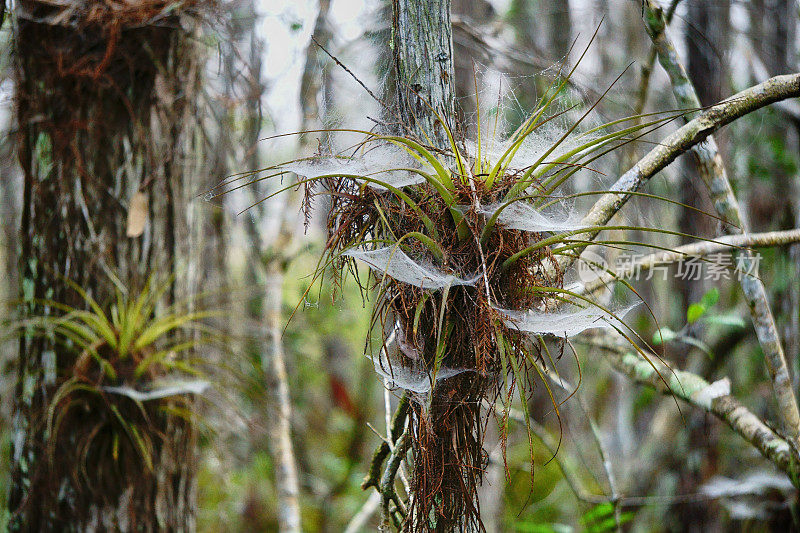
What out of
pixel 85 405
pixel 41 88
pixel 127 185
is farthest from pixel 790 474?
pixel 41 88

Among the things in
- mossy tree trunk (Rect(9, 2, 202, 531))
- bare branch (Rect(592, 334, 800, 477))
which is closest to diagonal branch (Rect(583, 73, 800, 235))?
bare branch (Rect(592, 334, 800, 477))

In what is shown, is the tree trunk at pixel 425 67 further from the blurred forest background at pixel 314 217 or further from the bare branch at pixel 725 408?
the bare branch at pixel 725 408

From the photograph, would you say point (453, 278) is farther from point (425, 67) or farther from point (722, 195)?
point (722, 195)

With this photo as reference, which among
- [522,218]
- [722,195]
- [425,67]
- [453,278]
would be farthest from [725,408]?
[425,67]

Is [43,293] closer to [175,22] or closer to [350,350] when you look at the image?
[175,22]

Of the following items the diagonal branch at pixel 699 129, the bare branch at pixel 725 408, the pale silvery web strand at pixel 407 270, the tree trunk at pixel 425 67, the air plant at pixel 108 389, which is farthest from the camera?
the air plant at pixel 108 389

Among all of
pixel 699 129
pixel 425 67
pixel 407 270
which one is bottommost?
pixel 407 270

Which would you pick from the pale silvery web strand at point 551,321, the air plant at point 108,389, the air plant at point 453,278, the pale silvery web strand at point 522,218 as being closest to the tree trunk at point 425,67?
the air plant at point 453,278

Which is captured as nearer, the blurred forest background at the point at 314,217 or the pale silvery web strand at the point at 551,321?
the pale silvery web strand at the point at 551,321
